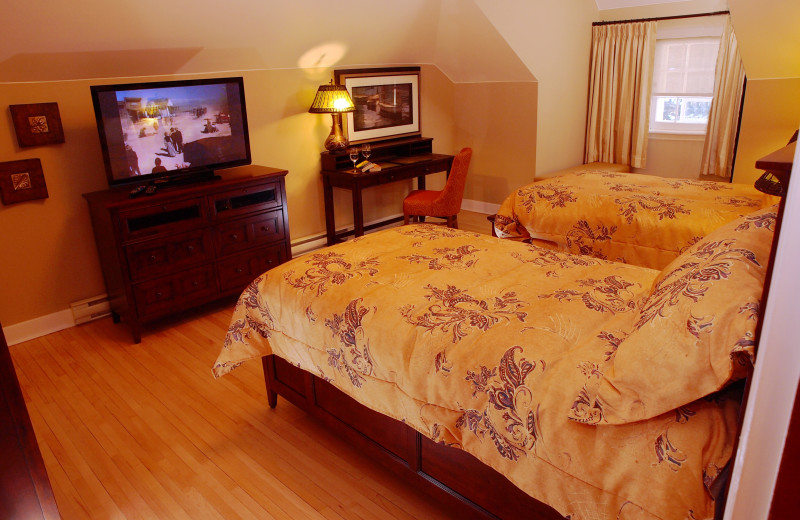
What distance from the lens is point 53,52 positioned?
3236mm

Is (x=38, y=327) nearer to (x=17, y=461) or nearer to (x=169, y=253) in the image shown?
(x=169, y=253)

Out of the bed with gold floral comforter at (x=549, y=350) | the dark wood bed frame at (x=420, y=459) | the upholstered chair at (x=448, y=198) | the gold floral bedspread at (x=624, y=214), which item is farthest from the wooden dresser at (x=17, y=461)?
the upholstered chair at (x=448, y=198)

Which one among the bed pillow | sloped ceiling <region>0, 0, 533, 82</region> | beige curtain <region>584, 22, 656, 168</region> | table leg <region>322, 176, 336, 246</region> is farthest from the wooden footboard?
beige curtain <region>584, 22, 656, 168</region>

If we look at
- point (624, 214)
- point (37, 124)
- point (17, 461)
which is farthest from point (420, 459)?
point (37, 124)

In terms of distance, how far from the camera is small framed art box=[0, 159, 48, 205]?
10.8ft

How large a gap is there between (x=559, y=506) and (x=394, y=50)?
4.51 metres

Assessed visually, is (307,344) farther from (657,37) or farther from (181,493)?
A: (657,37)

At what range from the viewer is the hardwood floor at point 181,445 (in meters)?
2.12

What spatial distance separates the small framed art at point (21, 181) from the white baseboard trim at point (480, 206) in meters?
4.04

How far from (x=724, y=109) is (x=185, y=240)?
Result: 4924 mm

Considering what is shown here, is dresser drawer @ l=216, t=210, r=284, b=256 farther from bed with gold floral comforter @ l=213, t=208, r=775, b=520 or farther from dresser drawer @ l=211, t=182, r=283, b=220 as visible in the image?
bed with gold floral comforter @ l=213, t=208, r=775, b=520

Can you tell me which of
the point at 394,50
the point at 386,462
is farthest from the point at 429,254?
the point at 394,50

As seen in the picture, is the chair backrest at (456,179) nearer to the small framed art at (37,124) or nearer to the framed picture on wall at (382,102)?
the framed picture on wall at (382,102)

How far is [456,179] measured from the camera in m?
4.72
